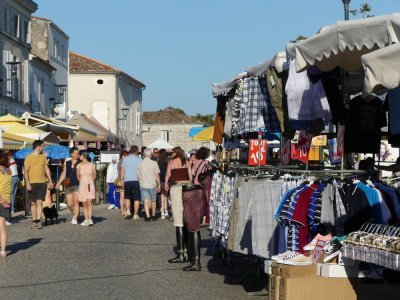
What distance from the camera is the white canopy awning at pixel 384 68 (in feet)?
21.9

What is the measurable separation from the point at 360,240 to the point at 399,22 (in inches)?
74.0


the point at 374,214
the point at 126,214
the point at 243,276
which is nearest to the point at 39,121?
the point at 126,214

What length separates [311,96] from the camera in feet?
37.6

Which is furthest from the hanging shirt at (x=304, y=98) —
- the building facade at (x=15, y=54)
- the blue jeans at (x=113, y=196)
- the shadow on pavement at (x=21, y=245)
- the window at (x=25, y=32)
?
the window at (x=25, y=32)

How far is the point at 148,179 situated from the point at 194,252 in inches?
363

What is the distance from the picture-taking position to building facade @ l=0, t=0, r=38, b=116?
Answer: 4688cm

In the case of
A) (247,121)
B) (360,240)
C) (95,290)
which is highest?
(247,121)

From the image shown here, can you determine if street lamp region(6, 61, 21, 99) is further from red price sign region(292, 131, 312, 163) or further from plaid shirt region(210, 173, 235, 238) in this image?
red price sign region(292, 131, 312, 163)

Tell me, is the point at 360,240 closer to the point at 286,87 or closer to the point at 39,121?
the point at 286,87

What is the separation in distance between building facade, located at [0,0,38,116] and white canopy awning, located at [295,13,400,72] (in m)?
37.6

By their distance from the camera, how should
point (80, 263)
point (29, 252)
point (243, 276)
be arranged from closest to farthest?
point (243, 276) < point (80, 263) < point (29, 252)

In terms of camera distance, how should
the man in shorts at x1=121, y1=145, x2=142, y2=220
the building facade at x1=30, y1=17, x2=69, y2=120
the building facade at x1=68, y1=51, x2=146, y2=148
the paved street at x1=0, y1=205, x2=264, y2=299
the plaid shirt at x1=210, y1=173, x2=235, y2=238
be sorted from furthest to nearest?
the building facade at x1=68, y1=51, x2=146, y2=148 → the building facade at x1=30, y1=17, x2=69, y2=120 → the man in shorts at x1=121, y1=145, x2=142, y2=220 → the plaid shirt at x1=210, y1=173, x2=235, y2=238 → the paved street at x1=0, y1=205, x2=264, y2=299

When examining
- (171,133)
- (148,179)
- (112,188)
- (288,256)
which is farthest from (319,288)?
(171,133)

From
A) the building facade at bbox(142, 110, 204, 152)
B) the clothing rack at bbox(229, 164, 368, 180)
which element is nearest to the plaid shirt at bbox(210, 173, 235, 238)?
the clothing rack at bbox(229, 164, 368, 180)
